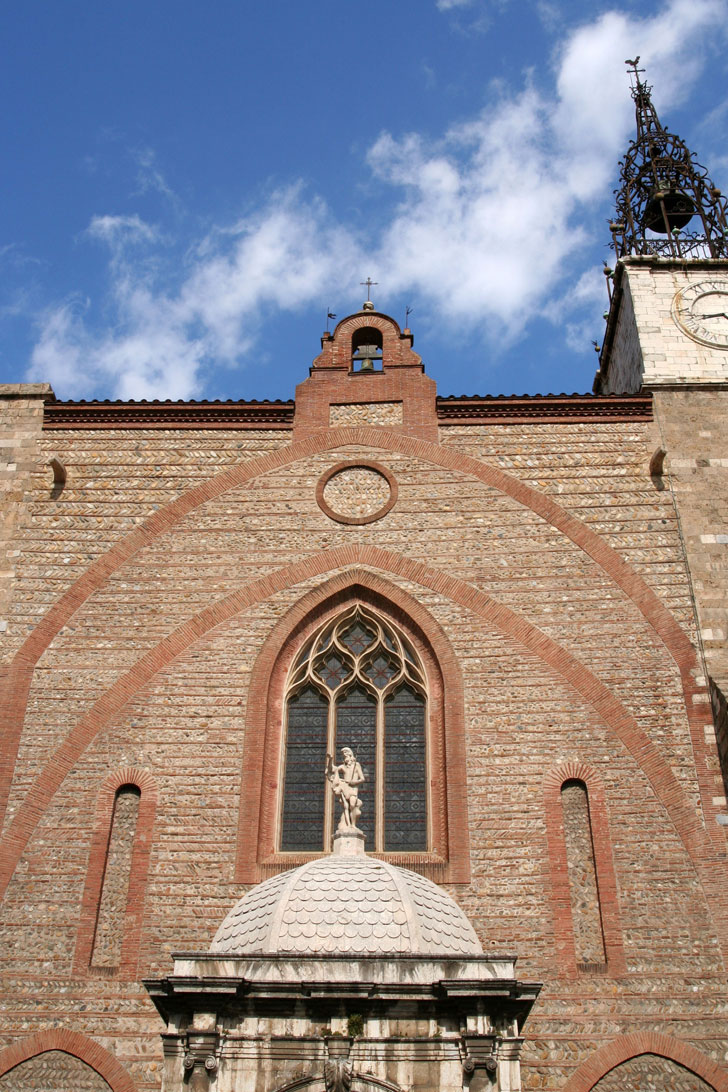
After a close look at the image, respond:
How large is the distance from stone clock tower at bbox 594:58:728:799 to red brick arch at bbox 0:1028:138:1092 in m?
7.38

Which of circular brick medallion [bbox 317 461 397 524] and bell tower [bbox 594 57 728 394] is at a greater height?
bell tower [bbox 594 57 728 394]

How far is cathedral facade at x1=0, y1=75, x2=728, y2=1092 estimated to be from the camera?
1195 centimetres

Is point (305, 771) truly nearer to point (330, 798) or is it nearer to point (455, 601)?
point (330, 798)

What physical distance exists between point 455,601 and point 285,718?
258cm

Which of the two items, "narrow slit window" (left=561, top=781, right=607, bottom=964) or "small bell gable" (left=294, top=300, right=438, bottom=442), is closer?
"narrow slit window" (left=561, top=781, right=607, bottom=964)

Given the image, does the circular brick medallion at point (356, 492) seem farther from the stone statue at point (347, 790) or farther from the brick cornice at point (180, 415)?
the stone statue at point (347, 790)

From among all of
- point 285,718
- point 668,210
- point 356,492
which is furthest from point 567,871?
point 668,210

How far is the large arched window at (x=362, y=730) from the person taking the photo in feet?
43.9

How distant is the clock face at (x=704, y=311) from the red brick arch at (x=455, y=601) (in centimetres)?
590

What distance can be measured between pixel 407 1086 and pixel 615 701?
6.69 meters

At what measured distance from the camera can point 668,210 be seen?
22.3 metres

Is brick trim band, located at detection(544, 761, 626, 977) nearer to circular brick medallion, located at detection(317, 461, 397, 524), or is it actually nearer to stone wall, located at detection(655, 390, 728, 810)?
stone wall, located at detection(655, 390, 728, 810)

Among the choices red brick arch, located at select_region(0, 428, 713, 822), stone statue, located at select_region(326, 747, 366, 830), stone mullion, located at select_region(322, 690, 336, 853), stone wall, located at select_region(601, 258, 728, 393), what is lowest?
stone statue, located at select_region(326, 747, 366, 830)

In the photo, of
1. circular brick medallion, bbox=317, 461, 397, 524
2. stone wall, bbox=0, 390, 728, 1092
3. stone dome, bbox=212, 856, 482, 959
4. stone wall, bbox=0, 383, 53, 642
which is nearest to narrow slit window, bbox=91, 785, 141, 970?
stone wall, bbox=0, 390, 728, 1092
